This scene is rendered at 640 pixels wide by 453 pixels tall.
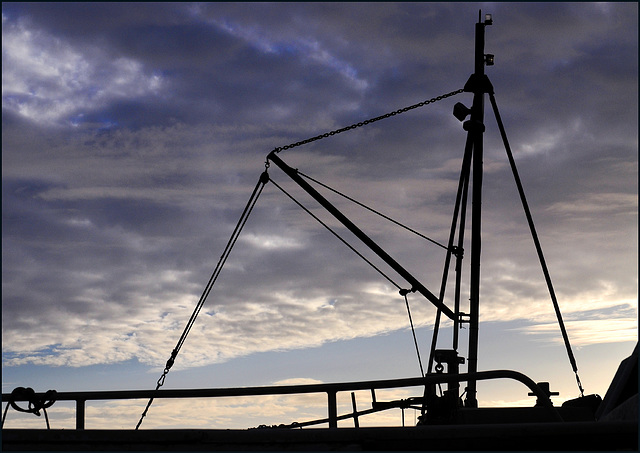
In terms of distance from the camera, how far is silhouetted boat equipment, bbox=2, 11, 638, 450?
7.39 meters

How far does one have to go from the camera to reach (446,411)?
1377 cm

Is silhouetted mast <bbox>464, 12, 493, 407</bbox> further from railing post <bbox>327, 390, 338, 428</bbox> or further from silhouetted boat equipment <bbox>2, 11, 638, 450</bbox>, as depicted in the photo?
railing post <bbox>327, 390, 338, 428</bbox>

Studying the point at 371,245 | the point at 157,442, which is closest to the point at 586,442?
the point at 157,442

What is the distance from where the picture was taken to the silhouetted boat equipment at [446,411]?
291 inches

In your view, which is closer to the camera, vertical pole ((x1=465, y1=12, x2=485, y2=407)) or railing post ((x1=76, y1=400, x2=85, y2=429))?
railing post ((x1=76, y1=400, x2=85, y2=429))

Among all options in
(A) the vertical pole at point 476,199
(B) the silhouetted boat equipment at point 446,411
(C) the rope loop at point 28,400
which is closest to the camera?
(B) the silhouetted boat equipment at point 446,411

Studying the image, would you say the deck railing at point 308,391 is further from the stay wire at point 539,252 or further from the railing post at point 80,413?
the stay wire at point 539,252

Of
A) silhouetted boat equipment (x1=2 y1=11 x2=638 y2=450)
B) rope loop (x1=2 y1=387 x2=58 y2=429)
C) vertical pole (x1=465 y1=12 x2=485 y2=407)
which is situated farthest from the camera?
vertical pole (x1=465 y1=12 x2=485 y2=407)

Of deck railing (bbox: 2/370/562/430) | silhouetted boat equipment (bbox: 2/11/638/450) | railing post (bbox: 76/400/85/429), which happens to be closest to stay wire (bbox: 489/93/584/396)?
silhouetted boat equipment (bbox: 2/11/638/450)

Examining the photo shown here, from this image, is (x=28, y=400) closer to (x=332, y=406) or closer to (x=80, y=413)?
(x=80, y=413)

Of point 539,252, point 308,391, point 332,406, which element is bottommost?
point 332,406

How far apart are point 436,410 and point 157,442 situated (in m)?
7.01

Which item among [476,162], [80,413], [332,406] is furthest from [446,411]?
[476,162]

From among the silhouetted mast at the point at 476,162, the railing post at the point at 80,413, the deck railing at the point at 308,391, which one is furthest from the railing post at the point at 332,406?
the silhouetted mast at the point at 476,162
